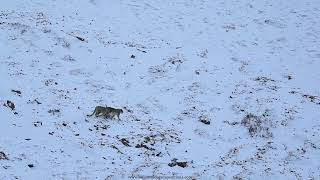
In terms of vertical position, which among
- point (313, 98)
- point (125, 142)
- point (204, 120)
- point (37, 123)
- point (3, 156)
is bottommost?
point (204, 120)

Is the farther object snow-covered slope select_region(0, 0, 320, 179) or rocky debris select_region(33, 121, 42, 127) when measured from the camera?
rocky debris select_region(33, 121, 42, 127)

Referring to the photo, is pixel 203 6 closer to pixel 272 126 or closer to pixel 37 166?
pixel 272 126

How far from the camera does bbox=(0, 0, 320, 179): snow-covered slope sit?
971 centimetres

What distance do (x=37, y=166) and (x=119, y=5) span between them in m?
13.2

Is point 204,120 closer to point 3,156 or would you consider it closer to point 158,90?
point 158,90

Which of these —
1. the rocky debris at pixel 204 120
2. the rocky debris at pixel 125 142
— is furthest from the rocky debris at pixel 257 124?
the rocky debris at pixel 125 142

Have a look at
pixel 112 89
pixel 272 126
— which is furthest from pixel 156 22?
pixel 272 126

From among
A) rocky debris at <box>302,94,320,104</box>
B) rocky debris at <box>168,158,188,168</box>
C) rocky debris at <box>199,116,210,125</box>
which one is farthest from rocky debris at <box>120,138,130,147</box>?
rocky debris at <box>302,94,320,104</box>

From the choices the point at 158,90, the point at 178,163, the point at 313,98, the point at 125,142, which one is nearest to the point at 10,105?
the point at 125,142

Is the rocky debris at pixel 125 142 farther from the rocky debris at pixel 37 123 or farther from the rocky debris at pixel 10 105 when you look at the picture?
the rocky debris at pixel 10 105

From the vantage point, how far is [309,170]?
32.4ft

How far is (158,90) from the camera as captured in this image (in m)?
13.9

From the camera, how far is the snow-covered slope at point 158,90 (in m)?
9.71

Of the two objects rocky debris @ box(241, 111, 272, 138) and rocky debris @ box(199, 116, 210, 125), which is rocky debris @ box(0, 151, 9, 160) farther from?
rocky debris @ box(241, 111, 272, 138)
